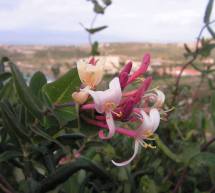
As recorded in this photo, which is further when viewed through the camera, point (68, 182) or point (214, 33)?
point (214, 33)

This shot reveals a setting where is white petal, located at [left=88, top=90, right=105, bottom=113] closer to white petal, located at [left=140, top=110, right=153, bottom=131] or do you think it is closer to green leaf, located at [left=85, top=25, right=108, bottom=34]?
white petal, located at [left=140, top=110, right=153, bottom=131]

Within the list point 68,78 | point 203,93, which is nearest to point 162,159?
point 68,78

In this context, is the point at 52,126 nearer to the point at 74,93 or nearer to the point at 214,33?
the point at 74,93

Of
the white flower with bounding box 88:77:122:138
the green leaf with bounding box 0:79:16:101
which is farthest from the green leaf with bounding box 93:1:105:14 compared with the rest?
the white flower with bounding box 88:77:122:138

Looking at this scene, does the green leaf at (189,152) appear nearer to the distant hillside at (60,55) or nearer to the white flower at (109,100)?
the white flower at (109,100)

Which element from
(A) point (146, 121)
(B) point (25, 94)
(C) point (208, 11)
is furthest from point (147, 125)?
(C) point (208, 11)

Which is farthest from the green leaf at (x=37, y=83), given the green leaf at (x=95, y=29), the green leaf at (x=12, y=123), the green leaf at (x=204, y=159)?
the green leaf at (x=95, y=29)
